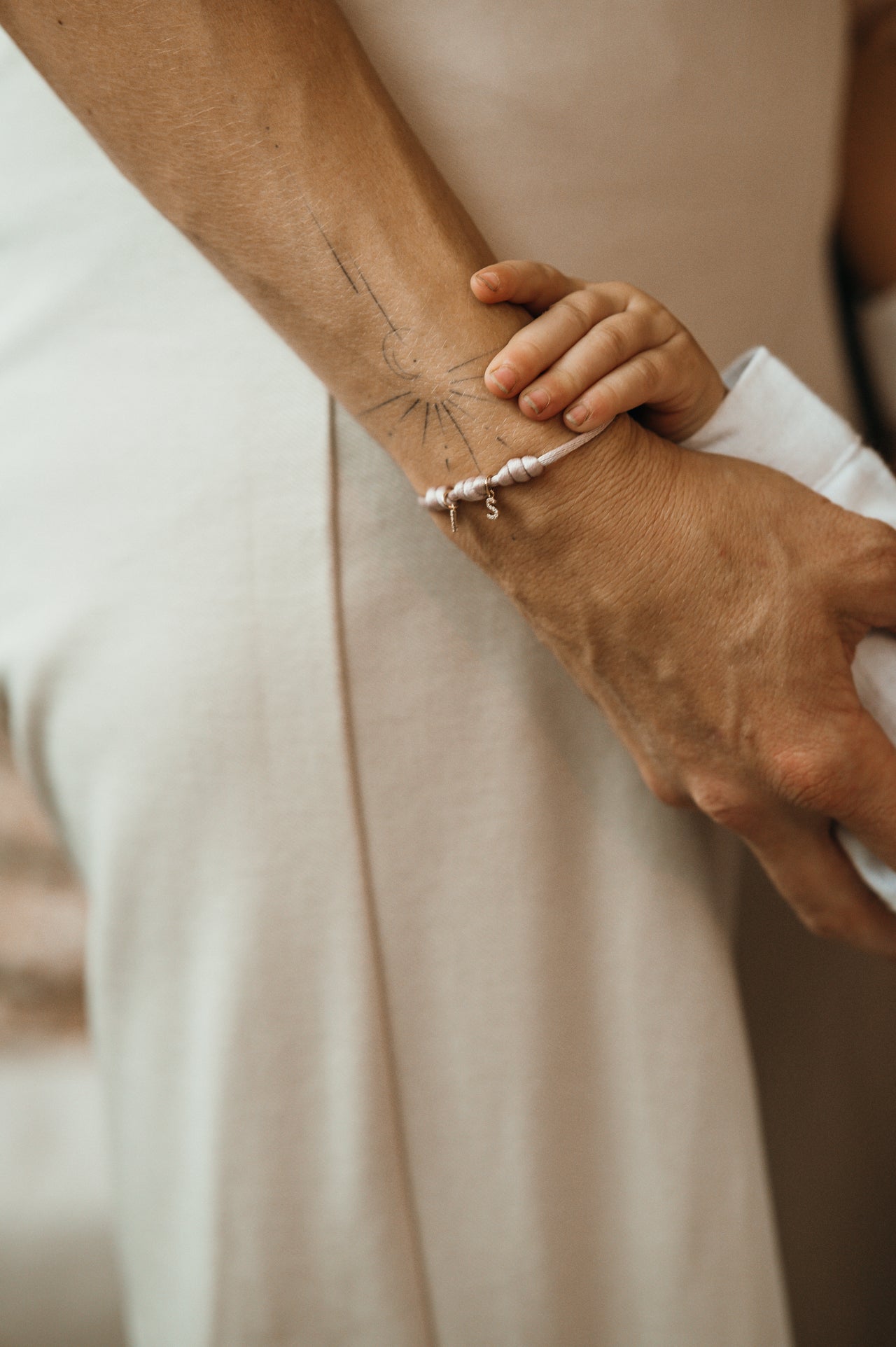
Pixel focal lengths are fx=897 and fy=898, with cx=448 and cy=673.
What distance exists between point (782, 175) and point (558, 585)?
1.42 feet

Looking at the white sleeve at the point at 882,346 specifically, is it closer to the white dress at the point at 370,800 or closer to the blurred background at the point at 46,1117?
the white dress at the point at 370,800

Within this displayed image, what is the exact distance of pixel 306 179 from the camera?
0.50 m

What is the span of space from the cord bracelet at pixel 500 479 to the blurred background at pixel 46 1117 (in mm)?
841

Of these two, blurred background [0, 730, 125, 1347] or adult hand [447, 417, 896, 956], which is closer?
adult hand [447, 417, 896, 956]

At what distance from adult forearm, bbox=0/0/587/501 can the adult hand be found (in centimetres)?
5

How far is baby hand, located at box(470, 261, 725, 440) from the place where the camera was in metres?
0.49

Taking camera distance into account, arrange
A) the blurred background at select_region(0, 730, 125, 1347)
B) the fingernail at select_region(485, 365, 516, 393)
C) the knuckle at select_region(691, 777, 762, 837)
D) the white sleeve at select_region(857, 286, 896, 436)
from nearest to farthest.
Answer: the fingernail at select_region(485, 365, 516, 393)
the knuckle at select_region(691, 777, 762, 837)
the white sleeve at select_region(857, 286, 896, 436)
the blurred background at select_region(0, 730, 125, 1347)

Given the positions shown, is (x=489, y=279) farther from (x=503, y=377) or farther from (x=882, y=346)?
(x=882, y=346)

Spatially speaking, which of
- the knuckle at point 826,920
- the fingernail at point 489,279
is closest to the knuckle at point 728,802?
the knuckle at point 826,920

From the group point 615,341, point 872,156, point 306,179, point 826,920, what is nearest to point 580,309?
point 615,341

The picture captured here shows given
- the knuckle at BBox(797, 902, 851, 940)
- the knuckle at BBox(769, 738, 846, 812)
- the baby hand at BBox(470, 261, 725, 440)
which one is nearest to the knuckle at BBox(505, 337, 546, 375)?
the baby hand at BBox(470, 261, 725, 440)

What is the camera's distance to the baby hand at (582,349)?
490mm

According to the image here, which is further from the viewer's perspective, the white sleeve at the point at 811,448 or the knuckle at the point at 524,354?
the white sleeve at the point at 811,448

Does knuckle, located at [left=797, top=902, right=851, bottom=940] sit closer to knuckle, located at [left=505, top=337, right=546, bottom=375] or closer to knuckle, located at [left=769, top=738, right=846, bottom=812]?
knuckle, located at [left=769, top=738, right=846, bottom=812]
